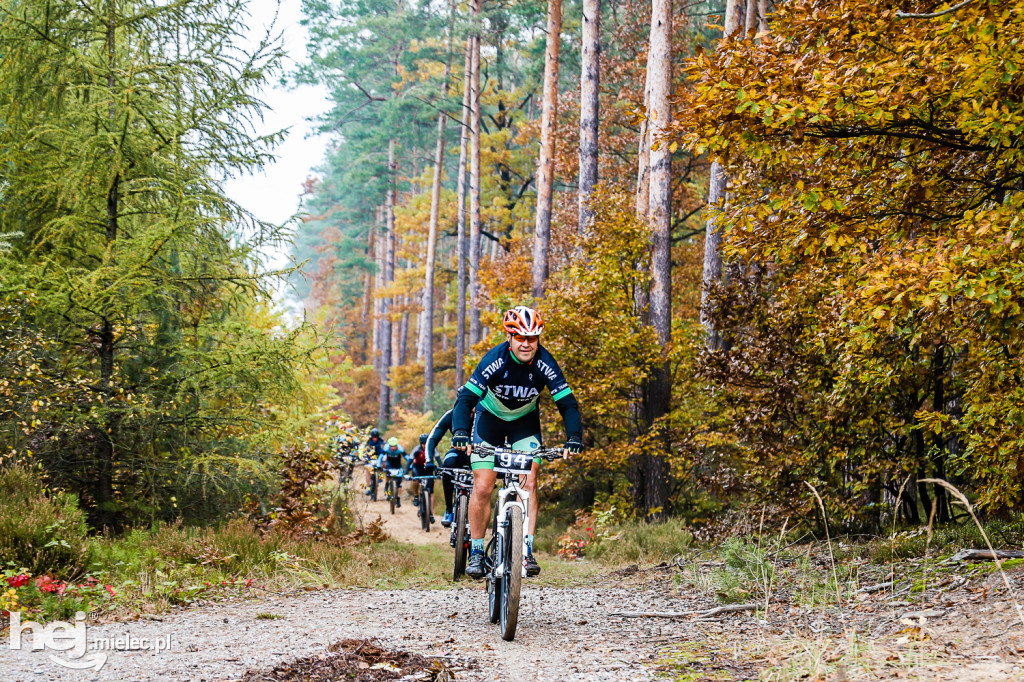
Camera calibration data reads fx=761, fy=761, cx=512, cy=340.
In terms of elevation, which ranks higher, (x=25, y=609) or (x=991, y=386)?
(x=991, y=386)

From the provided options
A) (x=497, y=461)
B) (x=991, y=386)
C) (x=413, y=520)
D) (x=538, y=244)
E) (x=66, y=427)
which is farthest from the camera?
(x=538, y=244)

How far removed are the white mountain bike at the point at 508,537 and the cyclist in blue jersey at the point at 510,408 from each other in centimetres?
12

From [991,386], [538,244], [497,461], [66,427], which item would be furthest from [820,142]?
[538,244]

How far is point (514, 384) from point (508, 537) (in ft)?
4.44

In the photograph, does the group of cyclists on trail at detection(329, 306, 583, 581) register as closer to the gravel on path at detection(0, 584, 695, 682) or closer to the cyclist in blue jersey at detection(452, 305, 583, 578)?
the cyclist in blue jersey at detection(452, 305, 583, 578)

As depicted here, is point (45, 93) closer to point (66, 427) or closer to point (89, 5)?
point (89, 5)

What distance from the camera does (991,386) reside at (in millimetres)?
5781

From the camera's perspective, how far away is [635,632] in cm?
579

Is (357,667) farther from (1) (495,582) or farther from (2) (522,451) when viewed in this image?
(2) (522,451)

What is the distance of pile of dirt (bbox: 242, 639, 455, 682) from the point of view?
429 centimetres

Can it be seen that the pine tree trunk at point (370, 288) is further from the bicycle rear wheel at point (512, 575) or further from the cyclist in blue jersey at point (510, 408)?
the bicycle rear wheel at point (512, 575)

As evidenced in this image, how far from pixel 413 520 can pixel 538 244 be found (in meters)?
7.56

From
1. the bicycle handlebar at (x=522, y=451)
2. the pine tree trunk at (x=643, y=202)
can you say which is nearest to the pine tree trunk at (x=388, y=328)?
the pine tree trunk at (x=643, y=202)

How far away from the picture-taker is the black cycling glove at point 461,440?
625 cm
